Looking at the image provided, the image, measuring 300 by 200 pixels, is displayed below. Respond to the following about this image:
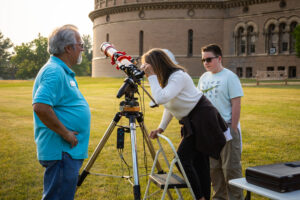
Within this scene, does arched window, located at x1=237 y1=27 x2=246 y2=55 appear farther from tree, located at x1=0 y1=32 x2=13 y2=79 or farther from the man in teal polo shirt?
tree, located at x1=0 y1=32 x2=13 y2=79

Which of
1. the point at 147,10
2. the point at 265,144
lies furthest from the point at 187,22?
the point at 265,144

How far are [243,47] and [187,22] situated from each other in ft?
27.4

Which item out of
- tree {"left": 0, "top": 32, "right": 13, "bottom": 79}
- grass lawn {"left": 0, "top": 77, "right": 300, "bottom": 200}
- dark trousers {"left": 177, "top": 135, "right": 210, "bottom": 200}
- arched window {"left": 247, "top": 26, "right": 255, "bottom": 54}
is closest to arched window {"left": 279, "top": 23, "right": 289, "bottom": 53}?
arched window {"left": 247, "top": 26, "right": 255, "bottom": 54}

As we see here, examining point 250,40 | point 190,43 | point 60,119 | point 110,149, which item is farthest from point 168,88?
point 190,43

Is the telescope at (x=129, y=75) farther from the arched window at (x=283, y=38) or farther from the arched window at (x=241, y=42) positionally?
the arched window at (x=241, y=42)

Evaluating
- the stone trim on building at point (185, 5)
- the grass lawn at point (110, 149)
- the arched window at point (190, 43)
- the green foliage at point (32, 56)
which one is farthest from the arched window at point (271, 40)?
the green foliage at point (32, 56)

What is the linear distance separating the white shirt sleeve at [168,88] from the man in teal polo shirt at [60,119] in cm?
73

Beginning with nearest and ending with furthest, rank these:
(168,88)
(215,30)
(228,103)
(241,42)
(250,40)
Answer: (168,88) → (228,103) → (250,40) → (241,42) → (215,30)

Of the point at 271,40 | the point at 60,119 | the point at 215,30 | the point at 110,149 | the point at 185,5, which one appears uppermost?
the point at 185,5

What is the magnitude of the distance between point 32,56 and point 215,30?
61767mm

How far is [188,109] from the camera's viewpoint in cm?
341

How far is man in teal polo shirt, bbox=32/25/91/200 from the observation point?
9.07ft

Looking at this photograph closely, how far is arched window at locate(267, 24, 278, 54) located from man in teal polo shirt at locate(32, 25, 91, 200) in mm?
41865

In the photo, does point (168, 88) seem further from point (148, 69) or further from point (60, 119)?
point (60, 119)
